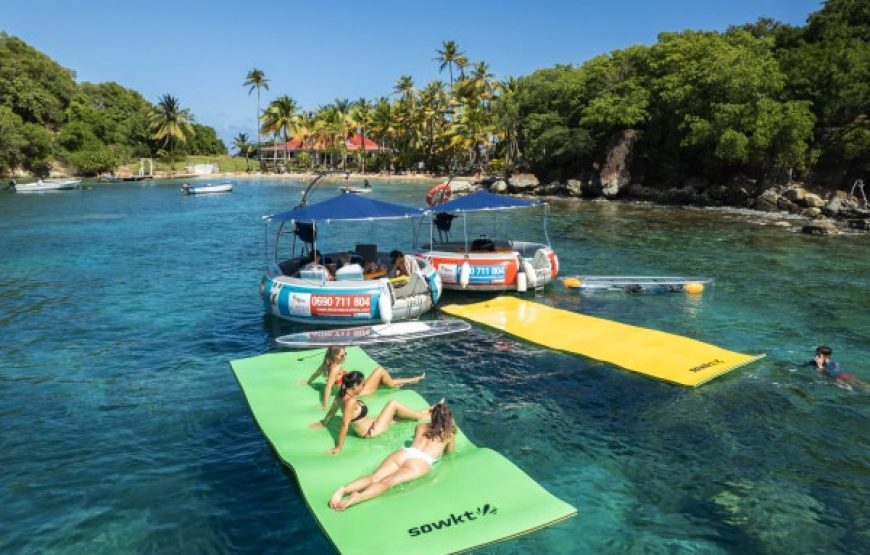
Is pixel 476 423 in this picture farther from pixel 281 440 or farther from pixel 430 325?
pixel 430 325

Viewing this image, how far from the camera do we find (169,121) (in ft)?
355

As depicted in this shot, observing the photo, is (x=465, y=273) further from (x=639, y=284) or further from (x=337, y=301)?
(x=639, y=284)

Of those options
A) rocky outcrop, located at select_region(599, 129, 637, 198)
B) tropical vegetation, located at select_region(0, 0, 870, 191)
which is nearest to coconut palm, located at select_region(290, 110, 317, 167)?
tropical vegetation, located at select_region(0, 0, 870, 191)

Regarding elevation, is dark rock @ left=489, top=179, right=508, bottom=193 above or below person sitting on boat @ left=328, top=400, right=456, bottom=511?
above

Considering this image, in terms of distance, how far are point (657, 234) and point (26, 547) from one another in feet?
116

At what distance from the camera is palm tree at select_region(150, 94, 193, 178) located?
353 ft

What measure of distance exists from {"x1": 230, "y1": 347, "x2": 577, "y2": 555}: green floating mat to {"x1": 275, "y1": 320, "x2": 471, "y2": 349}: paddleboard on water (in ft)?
13.2

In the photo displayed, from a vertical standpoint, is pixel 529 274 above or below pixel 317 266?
below

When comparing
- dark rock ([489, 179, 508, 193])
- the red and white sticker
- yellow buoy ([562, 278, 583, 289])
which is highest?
dark rock ([489, 179, 508, 193])

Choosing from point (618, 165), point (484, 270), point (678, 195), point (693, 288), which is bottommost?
point (693, 288)

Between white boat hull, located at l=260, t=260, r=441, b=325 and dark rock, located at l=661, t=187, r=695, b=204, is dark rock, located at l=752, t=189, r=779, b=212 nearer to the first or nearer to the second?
dark rock, located at l=661, t=187, r=695, b=204

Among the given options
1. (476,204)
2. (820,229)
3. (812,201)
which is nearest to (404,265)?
(476,204)

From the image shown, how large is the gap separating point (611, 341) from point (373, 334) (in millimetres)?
6069

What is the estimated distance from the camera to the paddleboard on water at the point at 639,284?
71.1 feet
